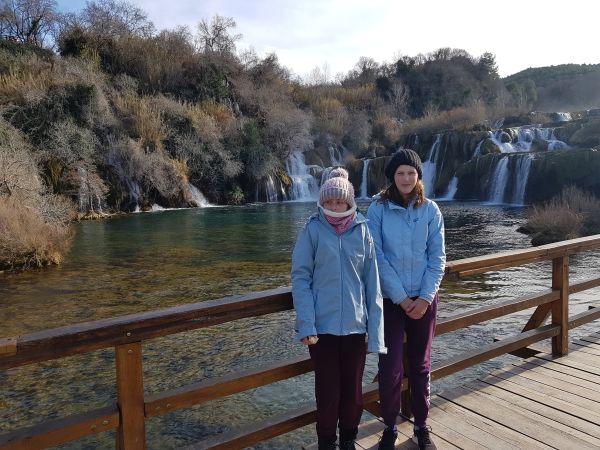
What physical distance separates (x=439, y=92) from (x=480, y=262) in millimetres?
60627

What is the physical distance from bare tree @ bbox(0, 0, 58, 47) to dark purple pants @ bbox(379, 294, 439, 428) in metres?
47.2

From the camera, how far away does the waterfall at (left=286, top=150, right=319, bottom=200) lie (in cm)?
3656

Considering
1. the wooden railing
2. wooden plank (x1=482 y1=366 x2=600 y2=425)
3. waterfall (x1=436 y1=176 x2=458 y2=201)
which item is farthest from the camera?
waterfall (x1=436 y1=176 x2=458 y2=201)

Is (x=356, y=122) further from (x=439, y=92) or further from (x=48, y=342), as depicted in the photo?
(x=48, y=342)

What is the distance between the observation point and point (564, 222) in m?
15.0

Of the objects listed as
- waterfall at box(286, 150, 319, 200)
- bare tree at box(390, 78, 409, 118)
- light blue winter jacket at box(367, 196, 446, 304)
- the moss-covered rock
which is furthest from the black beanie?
bare tree at box(390, 78, 409, 118)

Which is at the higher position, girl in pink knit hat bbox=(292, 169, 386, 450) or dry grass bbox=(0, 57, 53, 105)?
dry grass bbox=(0, 57, 53, 105)

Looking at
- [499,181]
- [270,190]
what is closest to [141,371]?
[499,181]

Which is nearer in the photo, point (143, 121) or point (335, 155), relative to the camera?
point (143, 121)

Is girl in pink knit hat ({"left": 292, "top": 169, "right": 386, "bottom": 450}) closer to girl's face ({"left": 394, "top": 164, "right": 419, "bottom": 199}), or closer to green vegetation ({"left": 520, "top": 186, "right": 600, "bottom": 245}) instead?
girl's face ({"left": 394, "top": 164, "right": 419, "bottom": 199})

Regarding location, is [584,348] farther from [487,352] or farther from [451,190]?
[451,190]

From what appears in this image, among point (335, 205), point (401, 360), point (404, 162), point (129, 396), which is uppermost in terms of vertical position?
point (404, 162)

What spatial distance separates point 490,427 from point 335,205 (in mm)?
1780

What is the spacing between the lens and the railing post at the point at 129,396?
86.8 inches
